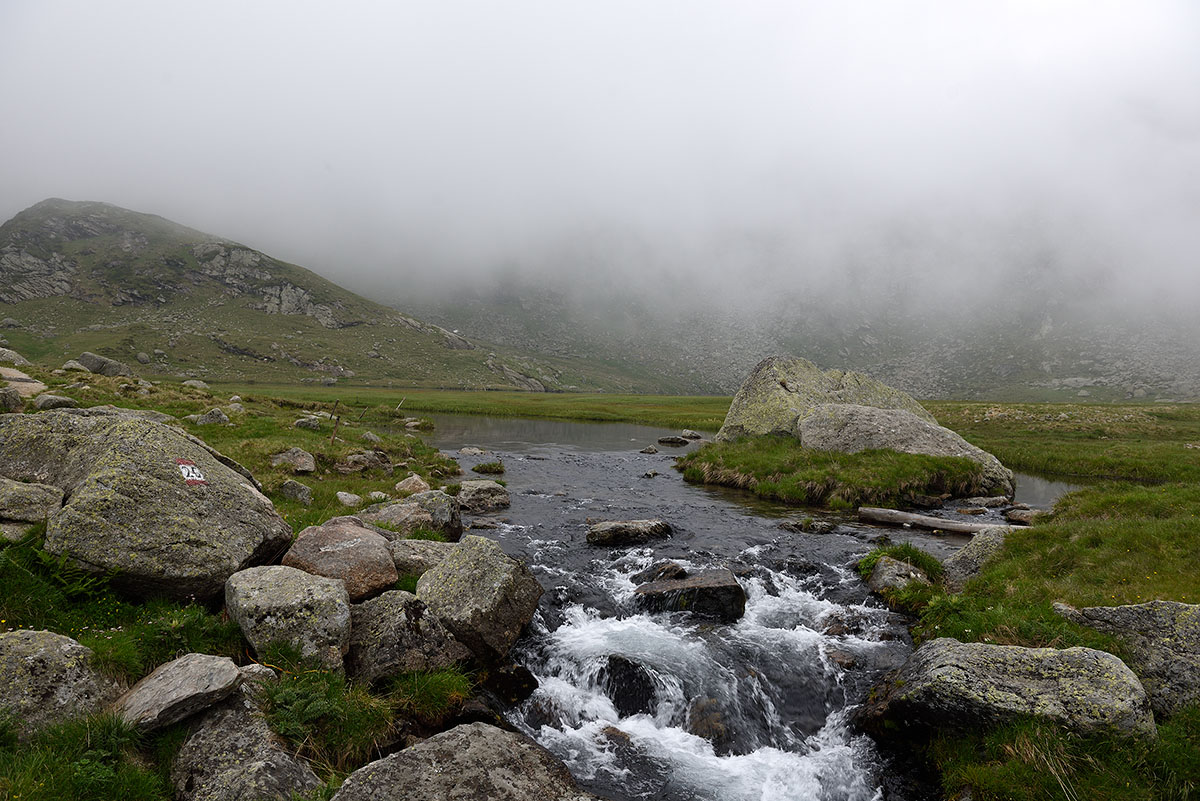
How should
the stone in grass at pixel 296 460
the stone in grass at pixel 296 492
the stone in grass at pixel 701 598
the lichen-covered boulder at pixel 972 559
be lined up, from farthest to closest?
the stone in grass at pixel 296 460
the stone in grass at pixel 296 492
the lichen-covered boulder at pixel 972 559
the stone in grass at pixel 701 598

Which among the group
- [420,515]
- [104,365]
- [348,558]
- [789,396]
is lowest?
[104,365]

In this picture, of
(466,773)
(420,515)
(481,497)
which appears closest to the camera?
(466,773)

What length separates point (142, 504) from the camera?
32.6ft

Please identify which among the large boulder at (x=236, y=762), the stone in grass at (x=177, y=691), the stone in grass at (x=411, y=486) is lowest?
the stone in grass at (x=411, y=486)

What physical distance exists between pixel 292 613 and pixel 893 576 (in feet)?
57.1

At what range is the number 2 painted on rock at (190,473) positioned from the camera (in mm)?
Answer: 11102

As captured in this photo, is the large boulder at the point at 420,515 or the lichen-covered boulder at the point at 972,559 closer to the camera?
the lichen-covered boulder at the point at 972,559

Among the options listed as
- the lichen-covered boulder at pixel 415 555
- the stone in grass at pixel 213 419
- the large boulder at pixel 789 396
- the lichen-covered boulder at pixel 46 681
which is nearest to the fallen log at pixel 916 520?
the large boulder at pixel 789 396

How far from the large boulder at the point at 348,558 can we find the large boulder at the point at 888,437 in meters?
33.9

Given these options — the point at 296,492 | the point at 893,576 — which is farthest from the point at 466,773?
the point at 296,492

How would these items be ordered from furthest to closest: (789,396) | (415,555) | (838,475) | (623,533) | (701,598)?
(789,396), (838,475), (623,533), (701,598), (415,555)

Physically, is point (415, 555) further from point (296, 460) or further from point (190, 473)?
point (296, 460)

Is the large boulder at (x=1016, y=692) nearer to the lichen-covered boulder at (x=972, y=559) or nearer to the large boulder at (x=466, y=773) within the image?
the large boulder at (x=466, y=773)

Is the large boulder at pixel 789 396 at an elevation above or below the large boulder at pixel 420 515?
above
